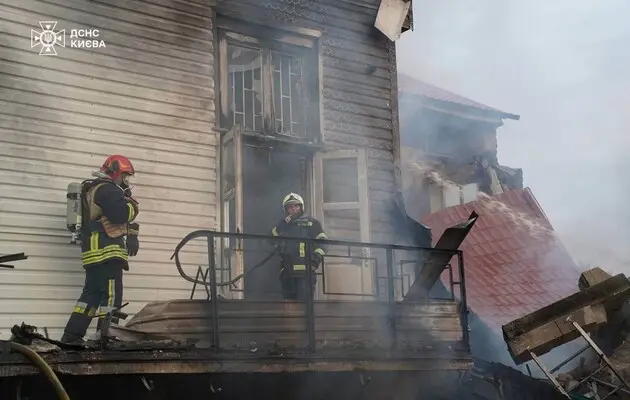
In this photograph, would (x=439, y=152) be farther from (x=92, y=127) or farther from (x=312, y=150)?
(x=92, y=127)

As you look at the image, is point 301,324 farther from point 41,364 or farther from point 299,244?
point 41,364

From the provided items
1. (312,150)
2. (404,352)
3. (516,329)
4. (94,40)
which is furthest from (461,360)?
(94,40)

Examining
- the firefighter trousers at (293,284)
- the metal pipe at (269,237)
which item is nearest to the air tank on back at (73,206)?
the metal pipe at (269,237)

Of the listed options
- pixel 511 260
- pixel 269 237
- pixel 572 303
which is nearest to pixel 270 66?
pixel 269 237

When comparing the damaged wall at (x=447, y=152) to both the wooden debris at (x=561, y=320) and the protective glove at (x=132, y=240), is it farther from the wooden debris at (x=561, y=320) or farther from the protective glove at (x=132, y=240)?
the protective glove at (x=132, y=240)

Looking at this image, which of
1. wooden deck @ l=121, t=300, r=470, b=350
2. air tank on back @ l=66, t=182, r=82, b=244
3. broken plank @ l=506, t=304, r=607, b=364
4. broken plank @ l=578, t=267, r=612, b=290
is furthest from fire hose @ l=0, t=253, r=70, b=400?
broken plank @ l=578, t=267, r=612, b=290

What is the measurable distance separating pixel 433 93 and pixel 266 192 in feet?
36.9

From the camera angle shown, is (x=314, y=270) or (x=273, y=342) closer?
(x=273, y=342)

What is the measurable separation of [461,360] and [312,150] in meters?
3.71

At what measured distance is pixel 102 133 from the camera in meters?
8.20

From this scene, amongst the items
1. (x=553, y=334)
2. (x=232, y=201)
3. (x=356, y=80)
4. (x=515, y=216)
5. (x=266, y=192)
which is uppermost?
(x=356, y=80)

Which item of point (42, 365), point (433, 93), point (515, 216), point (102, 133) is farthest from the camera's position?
point (433, 93)

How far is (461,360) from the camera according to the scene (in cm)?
730

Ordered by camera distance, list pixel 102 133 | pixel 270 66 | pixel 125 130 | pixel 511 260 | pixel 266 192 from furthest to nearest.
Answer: pixel 511 260, pixel 270 66, pixel 266 192, pixel 125 130, pixel 102 133
